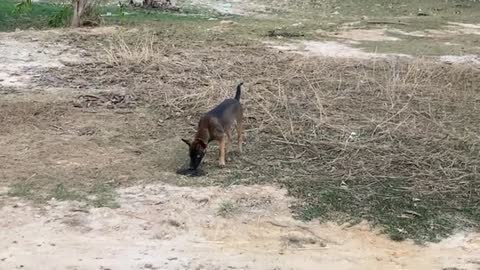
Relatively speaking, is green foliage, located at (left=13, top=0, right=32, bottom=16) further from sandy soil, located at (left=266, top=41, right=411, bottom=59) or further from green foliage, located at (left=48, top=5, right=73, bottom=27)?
sandy soil, located at (left=266, top=41, right=411, bottom=59)

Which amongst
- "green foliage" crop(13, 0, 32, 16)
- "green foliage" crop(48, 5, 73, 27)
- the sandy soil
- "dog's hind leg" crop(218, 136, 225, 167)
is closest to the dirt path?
"dog's hind leg" crop(218, 136, 225, 167)

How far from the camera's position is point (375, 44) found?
1138 centimetres

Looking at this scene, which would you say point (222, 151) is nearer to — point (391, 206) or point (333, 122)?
point (391, 206)

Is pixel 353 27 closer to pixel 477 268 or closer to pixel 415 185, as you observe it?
pixel 415 185

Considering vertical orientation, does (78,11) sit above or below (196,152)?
above

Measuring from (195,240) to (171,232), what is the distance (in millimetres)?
180

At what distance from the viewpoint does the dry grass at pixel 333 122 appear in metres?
5.21

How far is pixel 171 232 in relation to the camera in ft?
15.1

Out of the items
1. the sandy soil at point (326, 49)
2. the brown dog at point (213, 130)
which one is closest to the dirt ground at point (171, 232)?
the brown dog at point (213, 130)

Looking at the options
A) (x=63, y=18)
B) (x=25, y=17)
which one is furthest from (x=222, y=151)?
(x=25, y=17)

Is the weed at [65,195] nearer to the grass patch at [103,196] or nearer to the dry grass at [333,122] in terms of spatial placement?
→ the grass patch at [103,196]

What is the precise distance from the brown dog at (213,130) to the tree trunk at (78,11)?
7060mm

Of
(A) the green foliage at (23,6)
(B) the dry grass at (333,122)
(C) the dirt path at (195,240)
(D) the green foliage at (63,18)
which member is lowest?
(C) the dirt path at (195,240)

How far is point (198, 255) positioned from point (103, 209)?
35.1 inches
